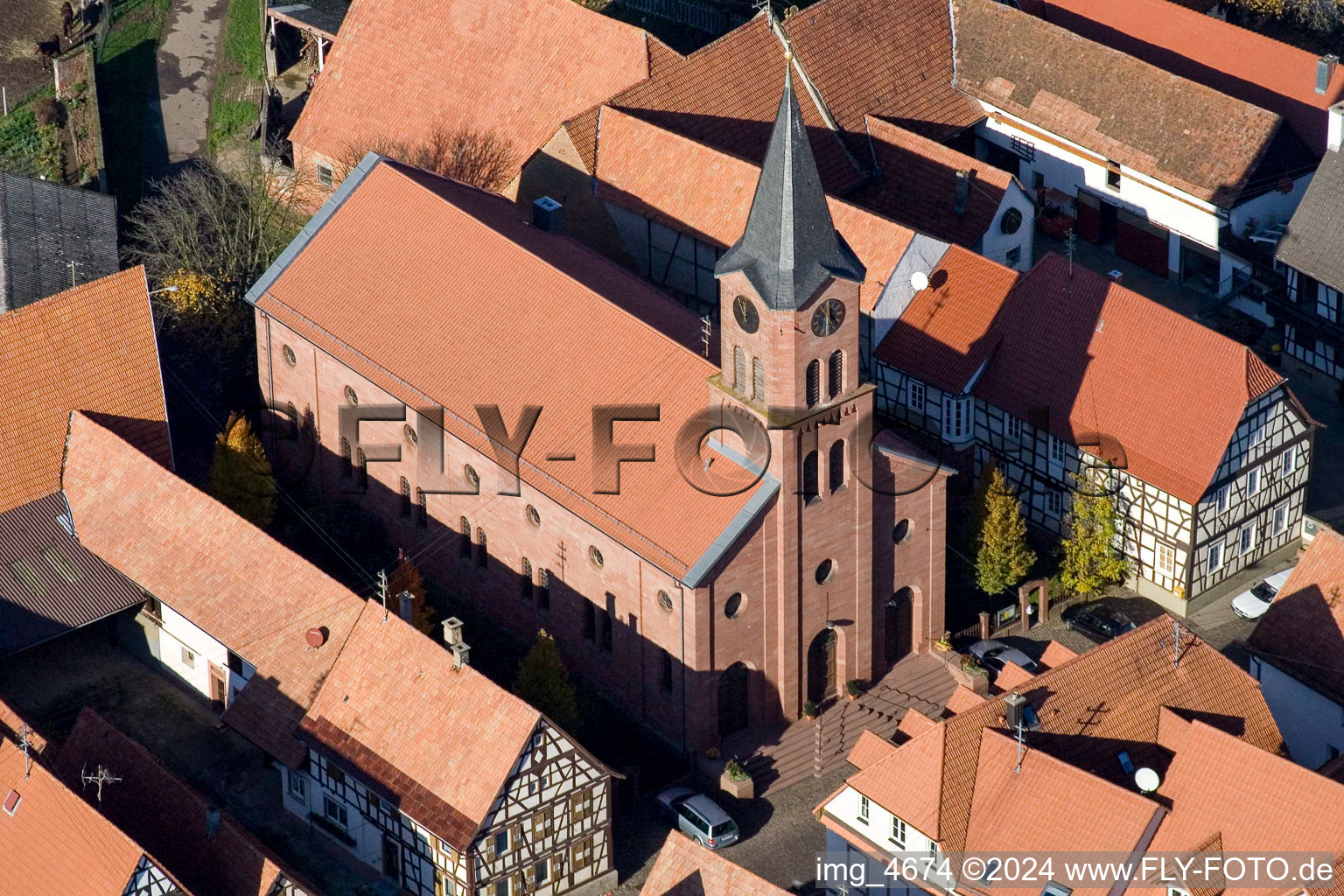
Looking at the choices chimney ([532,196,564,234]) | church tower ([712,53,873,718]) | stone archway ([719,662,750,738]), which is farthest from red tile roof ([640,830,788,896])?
chimney ([532,196,564,234])

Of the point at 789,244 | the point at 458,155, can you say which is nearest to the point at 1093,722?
the point at 789,244

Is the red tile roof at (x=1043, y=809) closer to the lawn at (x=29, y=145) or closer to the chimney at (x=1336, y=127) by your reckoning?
the chimney at (x=1336, y=127)

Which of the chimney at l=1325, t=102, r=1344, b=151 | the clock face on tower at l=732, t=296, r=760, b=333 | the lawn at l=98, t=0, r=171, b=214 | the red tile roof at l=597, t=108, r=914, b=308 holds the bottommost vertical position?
the lawn at l=98, t=0, r=171, b=214

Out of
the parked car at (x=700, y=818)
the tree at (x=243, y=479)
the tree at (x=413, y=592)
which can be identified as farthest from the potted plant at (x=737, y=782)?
the tree at (x=243, y=479)

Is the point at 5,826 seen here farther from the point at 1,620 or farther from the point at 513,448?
the point at 513,448

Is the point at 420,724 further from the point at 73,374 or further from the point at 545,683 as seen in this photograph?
the point at 73,374

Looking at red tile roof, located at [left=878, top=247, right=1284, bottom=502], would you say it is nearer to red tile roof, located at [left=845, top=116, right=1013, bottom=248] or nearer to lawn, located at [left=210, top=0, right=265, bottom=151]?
red tile roof, located at [left=845, top=116, right=1013, bottom=248]

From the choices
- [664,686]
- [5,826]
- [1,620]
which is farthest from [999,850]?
[1,620]
